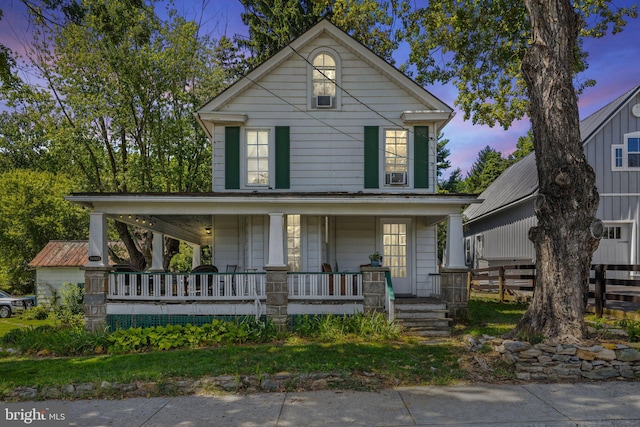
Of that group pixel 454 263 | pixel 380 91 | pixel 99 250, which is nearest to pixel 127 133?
pixel 99 250

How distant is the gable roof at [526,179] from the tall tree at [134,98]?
39.6 ft

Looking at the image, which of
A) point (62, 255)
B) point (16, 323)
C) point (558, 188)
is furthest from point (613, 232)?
point (62, 255)

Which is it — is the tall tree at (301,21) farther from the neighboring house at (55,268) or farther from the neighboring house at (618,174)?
the neighboring house at (55,268)

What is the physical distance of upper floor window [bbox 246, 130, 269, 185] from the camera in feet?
40.8

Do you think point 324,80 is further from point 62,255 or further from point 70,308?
point 62,255

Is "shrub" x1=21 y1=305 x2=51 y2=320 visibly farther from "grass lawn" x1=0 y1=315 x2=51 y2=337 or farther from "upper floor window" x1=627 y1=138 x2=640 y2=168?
"upper floor window" x1=627 y1=138 x2=640 y2=168

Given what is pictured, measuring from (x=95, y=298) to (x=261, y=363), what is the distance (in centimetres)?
521

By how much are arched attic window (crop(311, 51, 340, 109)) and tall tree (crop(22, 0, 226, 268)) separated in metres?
6.54

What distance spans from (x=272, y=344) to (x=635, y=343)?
6345 millimetres

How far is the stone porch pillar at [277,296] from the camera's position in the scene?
396 inches

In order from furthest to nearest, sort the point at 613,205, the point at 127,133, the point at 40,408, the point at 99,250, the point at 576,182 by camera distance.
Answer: the point at 127,133 → the point at 613,205 → the point at 99,250 → the point at 576,182 → the point at 40,408

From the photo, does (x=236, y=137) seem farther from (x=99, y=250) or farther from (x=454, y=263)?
(x=454, y=263)

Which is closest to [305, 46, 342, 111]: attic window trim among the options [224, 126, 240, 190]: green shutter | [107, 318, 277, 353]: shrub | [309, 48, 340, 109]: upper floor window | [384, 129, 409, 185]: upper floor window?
[309, 48, 340, 109]: upper floor window

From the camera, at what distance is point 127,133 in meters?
17.6
